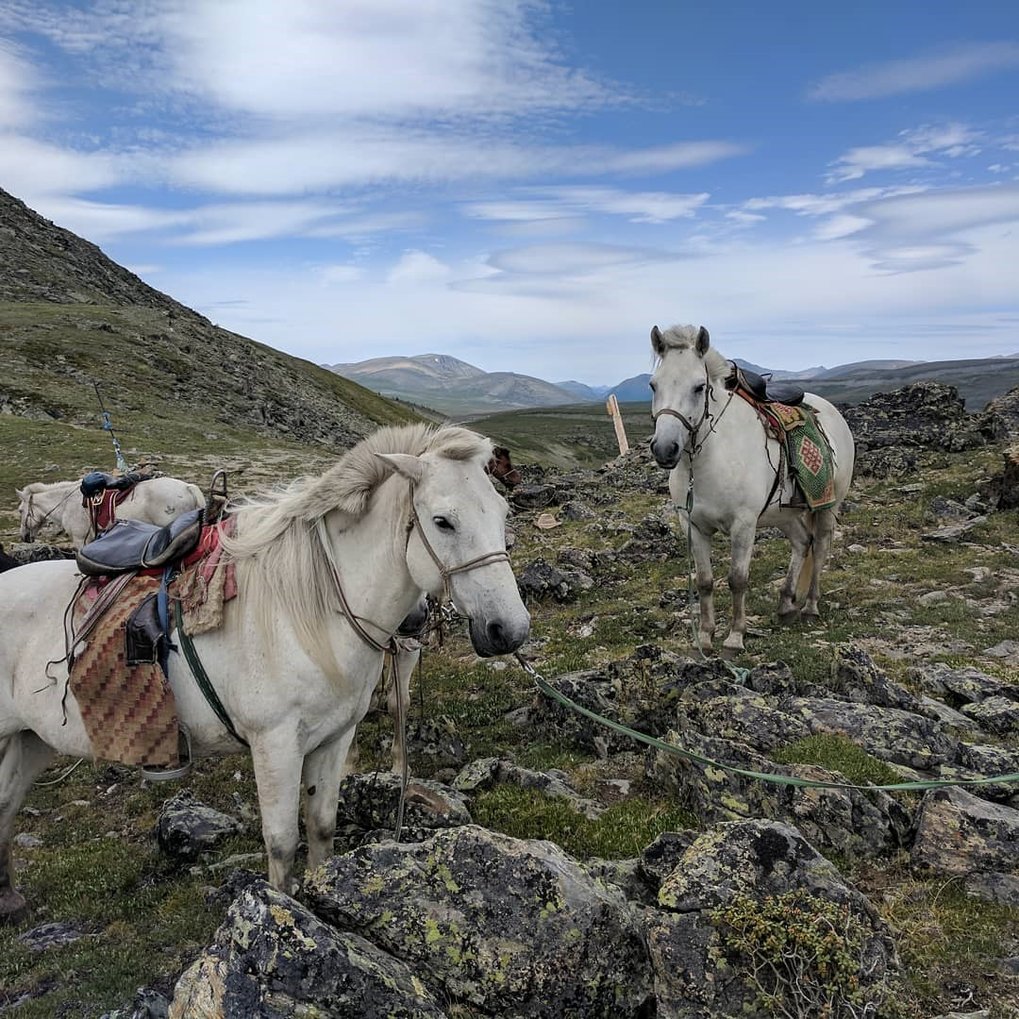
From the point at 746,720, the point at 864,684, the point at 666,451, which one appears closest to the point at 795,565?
the point at 864,684

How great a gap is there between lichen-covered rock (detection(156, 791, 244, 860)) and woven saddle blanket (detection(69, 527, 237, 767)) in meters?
1.76

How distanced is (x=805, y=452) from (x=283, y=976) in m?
9.41

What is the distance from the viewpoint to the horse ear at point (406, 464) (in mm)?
3922

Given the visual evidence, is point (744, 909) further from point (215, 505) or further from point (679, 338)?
point (679, 338)

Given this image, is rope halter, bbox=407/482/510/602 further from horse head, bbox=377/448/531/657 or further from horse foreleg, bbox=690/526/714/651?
horse foreleg, bbox=690/526/714/651

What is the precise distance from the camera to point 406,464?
155 inches

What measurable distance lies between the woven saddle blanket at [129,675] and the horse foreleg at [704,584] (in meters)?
6.96

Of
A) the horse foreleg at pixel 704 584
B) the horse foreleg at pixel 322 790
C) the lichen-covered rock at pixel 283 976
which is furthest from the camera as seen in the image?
the horse foreleg at pixel 704 584

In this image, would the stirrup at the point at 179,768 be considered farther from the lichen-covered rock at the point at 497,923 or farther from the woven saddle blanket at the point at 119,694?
the lichen-covered rock at the point at 497,923

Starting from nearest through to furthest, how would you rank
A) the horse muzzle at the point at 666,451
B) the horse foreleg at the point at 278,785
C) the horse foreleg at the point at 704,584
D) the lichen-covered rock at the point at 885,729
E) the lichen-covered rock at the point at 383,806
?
the horse foreleg at the point at 278,785 → the lichen-covered rock at the point at 383,806 → the lichen-covered rock at the point at 885,729 → the horse muzzle at the point at 666,451 → the horse foreleg at the point at 704,584

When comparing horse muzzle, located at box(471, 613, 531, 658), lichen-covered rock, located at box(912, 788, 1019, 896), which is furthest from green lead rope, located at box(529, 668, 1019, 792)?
horse muzzle, located at box(471, 613, 531, 658)

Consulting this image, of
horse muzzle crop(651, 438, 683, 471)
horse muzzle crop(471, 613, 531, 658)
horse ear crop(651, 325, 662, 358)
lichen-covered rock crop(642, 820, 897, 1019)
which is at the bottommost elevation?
lichen-covered rock crop(642, 820, 897, 1019)

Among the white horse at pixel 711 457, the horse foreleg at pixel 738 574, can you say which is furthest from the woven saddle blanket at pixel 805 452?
the horse foreleg at pixel 738 574

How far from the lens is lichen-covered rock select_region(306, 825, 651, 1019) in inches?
130
